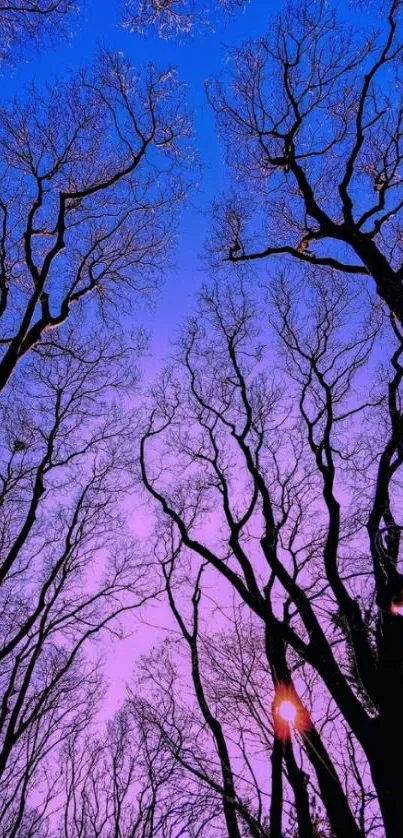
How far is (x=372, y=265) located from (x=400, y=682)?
5.44 metres

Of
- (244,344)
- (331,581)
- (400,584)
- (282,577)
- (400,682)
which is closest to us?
(400,682)

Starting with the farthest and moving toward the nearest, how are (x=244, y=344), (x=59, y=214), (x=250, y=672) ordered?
(x=244, y=344) < (x=250, y=672) < (x=59, y=214)

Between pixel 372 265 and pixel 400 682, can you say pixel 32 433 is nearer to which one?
pixel 372 265

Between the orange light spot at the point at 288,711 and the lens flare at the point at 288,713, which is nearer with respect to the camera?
the lens flare at the point at 288,713

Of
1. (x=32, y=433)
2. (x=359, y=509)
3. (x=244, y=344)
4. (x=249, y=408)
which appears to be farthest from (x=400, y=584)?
(x=32, y=433)

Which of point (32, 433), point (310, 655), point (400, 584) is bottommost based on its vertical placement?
point (310, 655)

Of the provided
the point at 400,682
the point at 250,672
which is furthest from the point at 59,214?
the point at 250,672

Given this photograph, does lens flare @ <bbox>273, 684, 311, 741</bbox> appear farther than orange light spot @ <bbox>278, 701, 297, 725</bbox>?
No

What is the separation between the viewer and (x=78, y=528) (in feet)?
33.8

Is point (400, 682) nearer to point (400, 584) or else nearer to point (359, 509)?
point (400, 584)

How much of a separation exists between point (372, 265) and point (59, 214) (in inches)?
193

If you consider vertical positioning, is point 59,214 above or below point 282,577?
above

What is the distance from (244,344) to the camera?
11125 millimetres

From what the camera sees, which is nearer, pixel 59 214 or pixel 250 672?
pixel 59 214
